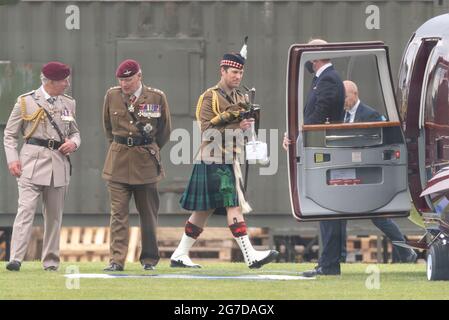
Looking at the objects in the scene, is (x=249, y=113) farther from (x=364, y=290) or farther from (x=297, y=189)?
(x=364, y=290)

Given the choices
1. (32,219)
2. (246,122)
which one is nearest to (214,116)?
(246,122)

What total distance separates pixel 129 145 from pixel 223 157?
899 mm

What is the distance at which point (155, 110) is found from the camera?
1473 centimetres

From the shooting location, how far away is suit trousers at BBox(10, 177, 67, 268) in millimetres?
14531

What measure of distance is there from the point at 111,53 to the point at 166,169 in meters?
1.65

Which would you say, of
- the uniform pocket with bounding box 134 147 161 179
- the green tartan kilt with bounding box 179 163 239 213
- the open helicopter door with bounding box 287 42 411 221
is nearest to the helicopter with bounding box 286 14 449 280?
the open helicopter door with bounding box 287 42 411 221

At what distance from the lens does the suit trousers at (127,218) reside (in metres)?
14.6

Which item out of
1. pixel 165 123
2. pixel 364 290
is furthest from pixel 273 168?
pixel 364 290

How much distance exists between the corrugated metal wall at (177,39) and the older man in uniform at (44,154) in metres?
4.99

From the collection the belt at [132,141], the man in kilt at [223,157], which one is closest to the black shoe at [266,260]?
the man in kilt at [223,157]

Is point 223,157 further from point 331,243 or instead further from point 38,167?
point 38,167

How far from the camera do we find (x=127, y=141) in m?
14.7

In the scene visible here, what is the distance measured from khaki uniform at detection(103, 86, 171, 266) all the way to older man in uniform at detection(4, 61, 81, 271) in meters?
0.43

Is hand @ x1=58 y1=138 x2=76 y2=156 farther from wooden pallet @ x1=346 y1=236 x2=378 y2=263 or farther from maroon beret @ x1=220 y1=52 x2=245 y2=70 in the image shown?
wooden pallet @ x1=346 y1=236 x2=378 y2=263
